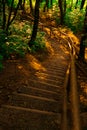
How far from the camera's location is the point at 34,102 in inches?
273

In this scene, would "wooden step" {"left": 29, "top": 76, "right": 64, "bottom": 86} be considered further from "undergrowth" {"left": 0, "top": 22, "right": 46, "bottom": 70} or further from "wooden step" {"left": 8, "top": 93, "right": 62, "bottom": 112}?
"wooden step" {"left": 8, "top": 93, "right": 62, "bottom": 112}

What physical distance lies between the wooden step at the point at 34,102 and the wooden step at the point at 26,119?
0.45 m

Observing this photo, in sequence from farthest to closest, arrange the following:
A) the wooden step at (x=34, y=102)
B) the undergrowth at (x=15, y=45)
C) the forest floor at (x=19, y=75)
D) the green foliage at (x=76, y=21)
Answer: the green foliage at (x=76, y=21), the undergrowth at (x=15, y=45), the forest floor at (x=19, y=75), the wooden step at (x=34, y=102)

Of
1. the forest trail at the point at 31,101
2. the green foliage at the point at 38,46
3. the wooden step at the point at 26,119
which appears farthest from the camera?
the green foliage at the point at 38,46

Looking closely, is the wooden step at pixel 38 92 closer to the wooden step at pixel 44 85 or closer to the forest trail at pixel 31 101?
the forest trail at pixel 31 101

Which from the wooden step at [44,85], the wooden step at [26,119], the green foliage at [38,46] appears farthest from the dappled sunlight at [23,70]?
the wooden step at [26,119]

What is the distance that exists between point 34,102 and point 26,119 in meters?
1.22

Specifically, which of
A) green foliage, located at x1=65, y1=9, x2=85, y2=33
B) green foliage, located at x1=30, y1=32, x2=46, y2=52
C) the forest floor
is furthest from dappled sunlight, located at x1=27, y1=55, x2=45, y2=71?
green foliage, located at x1=65, y1=9, x2=85, y2=33

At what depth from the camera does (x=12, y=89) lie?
26.1ft

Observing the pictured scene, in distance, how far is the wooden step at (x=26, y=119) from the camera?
5425 mm

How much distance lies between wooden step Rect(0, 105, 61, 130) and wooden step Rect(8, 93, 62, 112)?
A: 449 mm

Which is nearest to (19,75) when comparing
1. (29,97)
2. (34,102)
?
(29,97)

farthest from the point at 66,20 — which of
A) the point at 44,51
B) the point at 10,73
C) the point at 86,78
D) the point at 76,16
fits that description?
the point at 10,73

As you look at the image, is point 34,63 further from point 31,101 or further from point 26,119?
point 26,119
